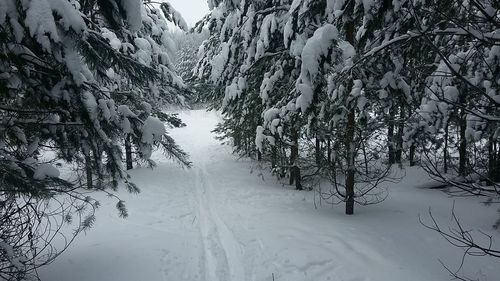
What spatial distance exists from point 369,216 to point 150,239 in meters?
5.23

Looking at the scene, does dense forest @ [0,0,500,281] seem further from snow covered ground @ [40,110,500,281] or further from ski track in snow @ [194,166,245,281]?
snow covered ground @ [40,110,500,281]

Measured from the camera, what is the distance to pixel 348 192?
8211mm

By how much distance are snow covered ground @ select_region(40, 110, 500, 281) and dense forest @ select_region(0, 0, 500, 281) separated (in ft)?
1.31

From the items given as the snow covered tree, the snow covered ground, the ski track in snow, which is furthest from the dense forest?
the snow covered ground

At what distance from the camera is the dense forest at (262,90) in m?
3.61

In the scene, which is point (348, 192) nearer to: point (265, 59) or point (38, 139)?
point (265, 59)

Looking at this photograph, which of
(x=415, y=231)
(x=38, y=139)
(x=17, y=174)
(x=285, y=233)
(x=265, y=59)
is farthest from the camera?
(x=265, y=59)

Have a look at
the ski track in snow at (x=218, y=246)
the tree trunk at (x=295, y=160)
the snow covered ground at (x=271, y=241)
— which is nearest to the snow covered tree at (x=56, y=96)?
the snow covered ground at (x=271, y=241)

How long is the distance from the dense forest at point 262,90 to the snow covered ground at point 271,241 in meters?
0.40

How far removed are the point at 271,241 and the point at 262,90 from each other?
4.64 metres

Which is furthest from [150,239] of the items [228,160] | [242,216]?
[228,160]

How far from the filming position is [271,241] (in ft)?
23.5

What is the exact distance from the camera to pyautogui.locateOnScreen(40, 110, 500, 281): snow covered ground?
5855 mm

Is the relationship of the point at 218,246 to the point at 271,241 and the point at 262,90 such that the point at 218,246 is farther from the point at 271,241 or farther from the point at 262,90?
the point at 262,90
